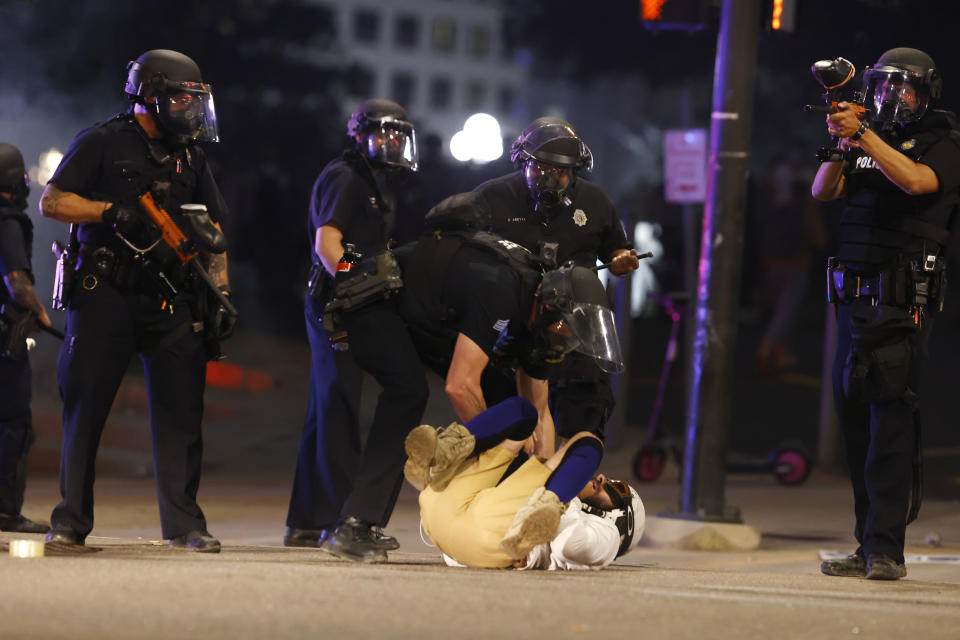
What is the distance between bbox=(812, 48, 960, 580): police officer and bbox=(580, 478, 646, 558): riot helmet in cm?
94

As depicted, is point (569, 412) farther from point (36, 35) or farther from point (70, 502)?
point (36, 35)

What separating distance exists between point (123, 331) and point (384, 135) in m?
1.71

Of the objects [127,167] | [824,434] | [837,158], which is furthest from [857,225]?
[824,434]

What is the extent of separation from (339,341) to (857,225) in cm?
232

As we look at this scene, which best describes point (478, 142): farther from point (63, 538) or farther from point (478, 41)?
point (478, 41)

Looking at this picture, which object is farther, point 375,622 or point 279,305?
point 279,305

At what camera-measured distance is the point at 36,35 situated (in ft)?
80.2

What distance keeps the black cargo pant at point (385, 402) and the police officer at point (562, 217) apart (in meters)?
0.86

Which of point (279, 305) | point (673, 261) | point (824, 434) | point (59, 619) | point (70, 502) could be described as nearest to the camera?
point (59, 619)

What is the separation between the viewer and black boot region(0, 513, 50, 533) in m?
8.30

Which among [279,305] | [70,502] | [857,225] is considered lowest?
[279,305]

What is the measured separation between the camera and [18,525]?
8.35 m

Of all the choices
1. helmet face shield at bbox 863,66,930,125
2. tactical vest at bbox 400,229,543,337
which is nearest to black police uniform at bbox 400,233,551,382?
tactical vest at bbox 400,229,543,337

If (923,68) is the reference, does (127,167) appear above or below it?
below
